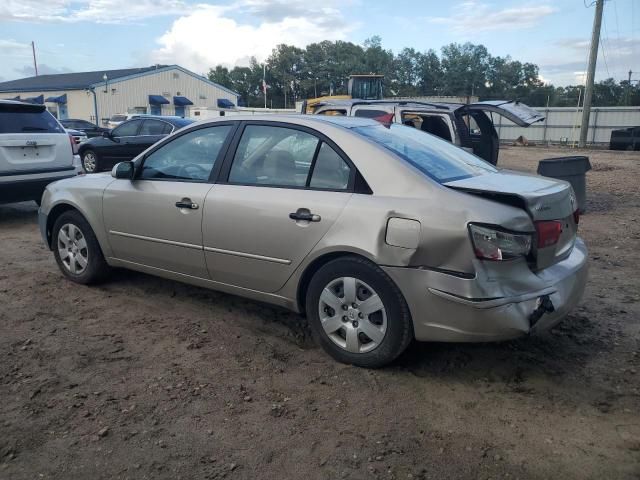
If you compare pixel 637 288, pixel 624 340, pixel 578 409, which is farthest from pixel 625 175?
pixel 578 409

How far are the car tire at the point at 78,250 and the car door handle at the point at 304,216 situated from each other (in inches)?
88.5

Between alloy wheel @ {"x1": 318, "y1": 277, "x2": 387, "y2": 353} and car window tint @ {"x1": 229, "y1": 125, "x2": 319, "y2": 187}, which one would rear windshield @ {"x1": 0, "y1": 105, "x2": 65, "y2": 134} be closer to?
car window tint @ {"x1": 229, "y1": 125, "x2": 319, "y2": 187}

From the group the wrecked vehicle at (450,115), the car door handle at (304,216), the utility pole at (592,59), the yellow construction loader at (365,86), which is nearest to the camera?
the car door handle at (304,216)

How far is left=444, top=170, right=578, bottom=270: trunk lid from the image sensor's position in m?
3.16

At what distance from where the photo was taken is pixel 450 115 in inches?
330

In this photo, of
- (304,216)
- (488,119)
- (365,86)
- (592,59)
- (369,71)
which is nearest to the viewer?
(304,216)

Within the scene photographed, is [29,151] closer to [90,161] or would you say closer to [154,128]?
[154,128]

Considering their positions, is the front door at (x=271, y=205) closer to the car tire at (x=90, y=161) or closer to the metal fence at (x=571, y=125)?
the car tire at (x=90, y=161)

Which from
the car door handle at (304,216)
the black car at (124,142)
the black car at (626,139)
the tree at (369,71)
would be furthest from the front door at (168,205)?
the tree at (369,71)

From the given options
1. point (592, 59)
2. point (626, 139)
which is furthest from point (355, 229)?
point (592, 59)

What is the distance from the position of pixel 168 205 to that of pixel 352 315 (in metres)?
1.77

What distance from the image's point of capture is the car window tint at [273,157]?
12.4 ft

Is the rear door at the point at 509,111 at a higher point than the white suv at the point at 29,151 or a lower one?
higher

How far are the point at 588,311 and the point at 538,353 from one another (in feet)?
3.57
